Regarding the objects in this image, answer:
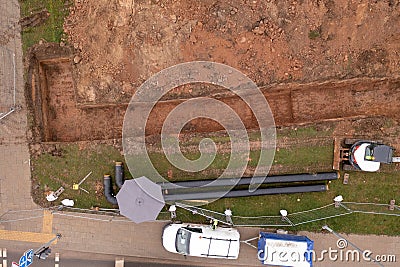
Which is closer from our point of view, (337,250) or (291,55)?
(291,55)

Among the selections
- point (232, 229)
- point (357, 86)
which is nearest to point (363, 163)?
point (357, 86)

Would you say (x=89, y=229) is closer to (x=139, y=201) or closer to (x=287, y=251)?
(x=139, y=201)

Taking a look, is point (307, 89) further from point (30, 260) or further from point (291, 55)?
point (30, 260)

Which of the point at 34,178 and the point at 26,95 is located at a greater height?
the point at 26,95

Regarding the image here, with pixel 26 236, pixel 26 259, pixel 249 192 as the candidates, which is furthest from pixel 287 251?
pixel 26 236

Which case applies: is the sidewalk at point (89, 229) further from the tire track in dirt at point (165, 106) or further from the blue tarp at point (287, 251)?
the tire track in dirt at point (165, 106)

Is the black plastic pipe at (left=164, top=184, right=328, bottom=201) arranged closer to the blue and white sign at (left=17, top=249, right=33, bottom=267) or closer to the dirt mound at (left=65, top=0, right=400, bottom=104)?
the dirt mound at (left=65, top=0, right=400, bottom=104)
